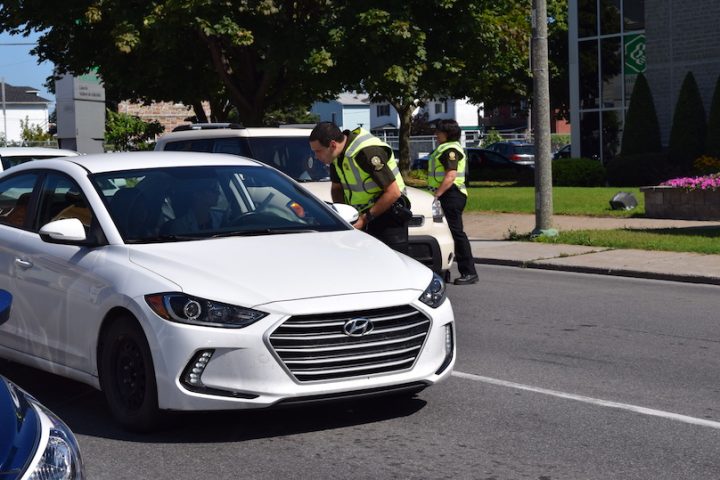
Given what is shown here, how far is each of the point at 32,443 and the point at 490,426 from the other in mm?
3630

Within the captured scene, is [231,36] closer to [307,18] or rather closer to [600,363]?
[307,18]

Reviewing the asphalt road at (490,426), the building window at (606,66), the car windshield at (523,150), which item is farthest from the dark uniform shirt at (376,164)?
the car windshield at (523,150)

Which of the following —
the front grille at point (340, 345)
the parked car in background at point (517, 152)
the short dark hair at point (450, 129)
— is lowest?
the front grille at point (340, 345)

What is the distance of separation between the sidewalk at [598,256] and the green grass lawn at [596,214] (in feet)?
1.19

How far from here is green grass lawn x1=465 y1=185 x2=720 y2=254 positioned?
1702 cm

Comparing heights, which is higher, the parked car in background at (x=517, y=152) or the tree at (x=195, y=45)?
the tree at (x=195, y=45)

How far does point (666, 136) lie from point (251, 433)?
2985 centimetres

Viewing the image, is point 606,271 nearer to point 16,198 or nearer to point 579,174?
point 16,198

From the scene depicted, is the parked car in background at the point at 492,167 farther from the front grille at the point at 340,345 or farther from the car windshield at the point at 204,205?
the front grille at the point at 340,345

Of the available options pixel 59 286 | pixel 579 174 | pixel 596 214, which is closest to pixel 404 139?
pixel 579 174

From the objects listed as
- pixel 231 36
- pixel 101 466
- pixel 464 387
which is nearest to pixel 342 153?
pixel 464 387

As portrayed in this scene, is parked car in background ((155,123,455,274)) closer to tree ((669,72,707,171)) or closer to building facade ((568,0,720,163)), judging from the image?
tree ((669,72,707,171))

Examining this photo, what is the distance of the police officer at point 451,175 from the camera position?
41.9 feet

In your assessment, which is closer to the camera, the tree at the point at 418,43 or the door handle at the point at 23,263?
the door handle at the point at 23,263
